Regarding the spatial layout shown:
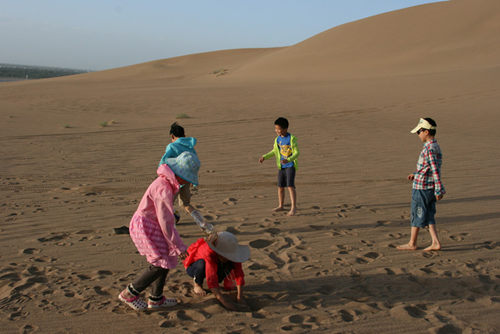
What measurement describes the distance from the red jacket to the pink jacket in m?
0.35

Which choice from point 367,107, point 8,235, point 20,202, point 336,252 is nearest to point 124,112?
point 367,107

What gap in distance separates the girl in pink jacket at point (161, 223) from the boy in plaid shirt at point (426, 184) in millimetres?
2620

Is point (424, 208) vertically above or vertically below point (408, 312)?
above

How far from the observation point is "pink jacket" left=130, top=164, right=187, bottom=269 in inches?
124

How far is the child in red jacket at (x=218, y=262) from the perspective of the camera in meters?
3.44

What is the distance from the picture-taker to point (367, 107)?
1831 cm

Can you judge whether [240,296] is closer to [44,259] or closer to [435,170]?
[44,259]

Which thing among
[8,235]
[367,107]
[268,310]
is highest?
[367,107]

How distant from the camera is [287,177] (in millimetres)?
6023

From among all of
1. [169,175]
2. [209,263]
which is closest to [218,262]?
[209,263]

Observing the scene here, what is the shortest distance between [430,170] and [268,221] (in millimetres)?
2157

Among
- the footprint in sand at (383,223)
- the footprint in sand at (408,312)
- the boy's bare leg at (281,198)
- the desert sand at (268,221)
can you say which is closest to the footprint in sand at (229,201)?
the desert sand at (268,221)

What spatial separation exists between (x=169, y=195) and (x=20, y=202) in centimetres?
431

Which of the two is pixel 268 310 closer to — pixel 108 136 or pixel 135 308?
pixel 135 308
